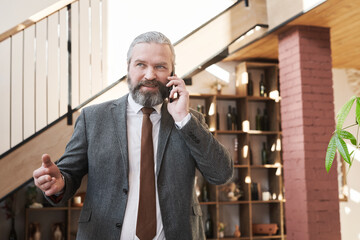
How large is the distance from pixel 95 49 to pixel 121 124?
4757 mm

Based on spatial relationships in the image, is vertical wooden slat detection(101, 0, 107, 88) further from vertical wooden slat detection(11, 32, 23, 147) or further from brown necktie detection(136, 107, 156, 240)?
brown necktie detection(136, 107, 156, 240)

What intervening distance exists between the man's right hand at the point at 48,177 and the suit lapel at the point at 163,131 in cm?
35

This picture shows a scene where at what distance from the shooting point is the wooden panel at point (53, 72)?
586 centimetres

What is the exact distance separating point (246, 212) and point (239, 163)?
2.31 ft

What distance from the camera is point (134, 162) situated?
1.58 metres

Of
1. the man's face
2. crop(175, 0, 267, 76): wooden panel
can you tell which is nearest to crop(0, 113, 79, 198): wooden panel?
crop(175, 0, 267, 76): wooden panel

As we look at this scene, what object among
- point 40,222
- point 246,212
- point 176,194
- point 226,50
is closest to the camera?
point 176,194

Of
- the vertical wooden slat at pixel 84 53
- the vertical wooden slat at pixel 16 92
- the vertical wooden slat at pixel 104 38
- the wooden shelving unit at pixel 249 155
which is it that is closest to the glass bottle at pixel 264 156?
the wooden shelving unit at pixel 249 155

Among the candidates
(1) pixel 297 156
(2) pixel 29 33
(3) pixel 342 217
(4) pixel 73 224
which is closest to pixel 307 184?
(1) pixel 297 156

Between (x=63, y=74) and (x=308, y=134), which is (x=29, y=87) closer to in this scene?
(x=63, y=74)

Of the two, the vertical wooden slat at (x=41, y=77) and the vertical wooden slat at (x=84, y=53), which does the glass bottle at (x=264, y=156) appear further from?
the vertical wooden slat at (x=41, y=77)

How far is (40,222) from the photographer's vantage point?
18.1ft

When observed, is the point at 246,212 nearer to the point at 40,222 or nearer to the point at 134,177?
the point at 40,222

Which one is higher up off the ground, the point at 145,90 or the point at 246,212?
the point at 145,90
